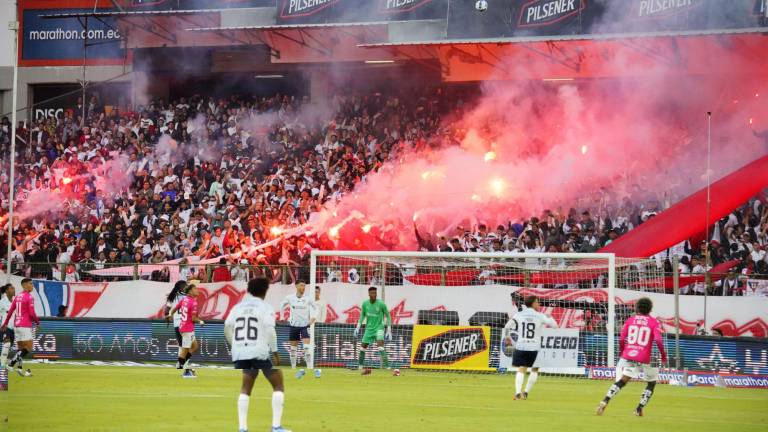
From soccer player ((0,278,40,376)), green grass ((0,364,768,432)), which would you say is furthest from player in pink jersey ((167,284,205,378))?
soccer player ((0,278,40,376))

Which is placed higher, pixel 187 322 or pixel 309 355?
pixel 187 322

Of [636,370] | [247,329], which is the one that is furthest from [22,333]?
[636,370]

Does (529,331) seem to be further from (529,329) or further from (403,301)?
(403,301)

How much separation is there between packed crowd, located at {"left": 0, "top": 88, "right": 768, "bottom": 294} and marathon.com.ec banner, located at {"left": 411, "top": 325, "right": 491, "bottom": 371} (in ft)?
11.4

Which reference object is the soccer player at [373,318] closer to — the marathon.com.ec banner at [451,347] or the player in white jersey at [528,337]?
the marathon.com.ec banner at [451,347]

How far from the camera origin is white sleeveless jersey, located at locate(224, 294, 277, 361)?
Result: 12.8 m

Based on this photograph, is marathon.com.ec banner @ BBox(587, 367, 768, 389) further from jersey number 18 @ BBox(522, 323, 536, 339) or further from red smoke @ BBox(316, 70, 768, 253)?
red smoke @ BBox(316, 70, 768, 253)

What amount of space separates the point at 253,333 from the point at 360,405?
442 centimetres

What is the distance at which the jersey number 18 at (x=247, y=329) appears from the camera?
505 inches

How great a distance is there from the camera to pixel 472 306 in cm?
2570

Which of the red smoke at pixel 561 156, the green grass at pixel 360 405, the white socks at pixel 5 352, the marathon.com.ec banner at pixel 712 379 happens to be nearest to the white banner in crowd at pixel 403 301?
the marathon.com.ec banner at pixel 712 379

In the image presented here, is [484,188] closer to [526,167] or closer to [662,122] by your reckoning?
[526,167]

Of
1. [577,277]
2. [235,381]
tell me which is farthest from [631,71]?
[235,381]

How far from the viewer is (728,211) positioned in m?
26.4
